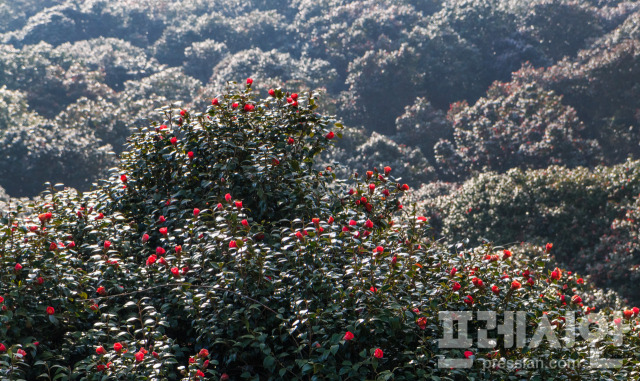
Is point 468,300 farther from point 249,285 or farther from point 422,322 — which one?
point 249,285

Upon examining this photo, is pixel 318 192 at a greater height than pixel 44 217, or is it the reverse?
pixel 318 192

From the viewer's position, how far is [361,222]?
5129 mm

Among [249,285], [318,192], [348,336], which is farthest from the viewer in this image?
[318,192]

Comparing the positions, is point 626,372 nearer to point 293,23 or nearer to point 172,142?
point 172,142

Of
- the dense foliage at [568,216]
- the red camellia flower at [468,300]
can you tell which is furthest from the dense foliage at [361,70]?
the red camellia flower at [468,300]

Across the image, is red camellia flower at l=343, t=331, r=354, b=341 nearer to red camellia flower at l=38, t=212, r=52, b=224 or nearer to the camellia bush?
the camellia bush

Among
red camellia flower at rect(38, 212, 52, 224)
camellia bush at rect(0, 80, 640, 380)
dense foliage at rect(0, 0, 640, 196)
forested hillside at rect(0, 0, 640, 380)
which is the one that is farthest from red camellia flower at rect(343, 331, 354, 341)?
dense foliage at rect(0, 0, 640, 196)

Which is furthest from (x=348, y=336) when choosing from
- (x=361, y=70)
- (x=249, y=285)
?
(x=361, y=70)

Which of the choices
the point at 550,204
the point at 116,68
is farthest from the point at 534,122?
the point at 116,68

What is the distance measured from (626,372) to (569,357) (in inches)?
16.1

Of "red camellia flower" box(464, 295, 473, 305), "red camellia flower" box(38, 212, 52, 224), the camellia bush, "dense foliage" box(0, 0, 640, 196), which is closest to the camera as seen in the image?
the camellia bush

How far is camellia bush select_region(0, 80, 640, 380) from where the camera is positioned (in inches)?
154

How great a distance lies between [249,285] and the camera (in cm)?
424

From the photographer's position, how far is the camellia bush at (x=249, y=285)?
391cm
